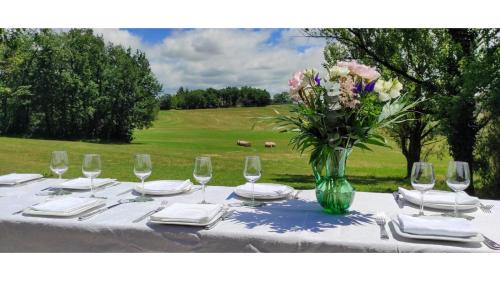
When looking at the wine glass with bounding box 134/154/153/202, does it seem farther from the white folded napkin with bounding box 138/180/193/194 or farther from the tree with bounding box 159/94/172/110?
the tree with bounding box 159/94/172/110

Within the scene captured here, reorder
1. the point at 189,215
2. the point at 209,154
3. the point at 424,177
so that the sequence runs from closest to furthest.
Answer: the point at 189,215, the point at 424,177, the point at 209,154

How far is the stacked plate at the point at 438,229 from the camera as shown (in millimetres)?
1116

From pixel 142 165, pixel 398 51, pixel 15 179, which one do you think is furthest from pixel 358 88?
pixel 398 51

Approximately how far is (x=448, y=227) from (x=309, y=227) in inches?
15.3

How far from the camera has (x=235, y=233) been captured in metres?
1.21

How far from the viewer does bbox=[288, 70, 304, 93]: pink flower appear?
1440mm

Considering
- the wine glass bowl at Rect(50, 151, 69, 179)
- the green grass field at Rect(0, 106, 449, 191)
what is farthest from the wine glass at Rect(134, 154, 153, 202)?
the green grass field at Rect(0, 106, 449, 191)

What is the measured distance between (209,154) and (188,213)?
32.3 feet

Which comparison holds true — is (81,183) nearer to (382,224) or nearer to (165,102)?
(382,224)
